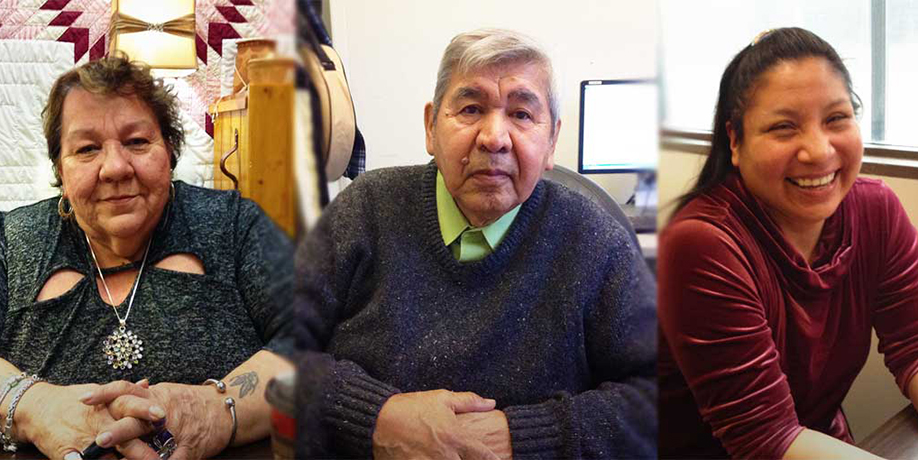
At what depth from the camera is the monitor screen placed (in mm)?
281

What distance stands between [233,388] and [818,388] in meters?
0.45

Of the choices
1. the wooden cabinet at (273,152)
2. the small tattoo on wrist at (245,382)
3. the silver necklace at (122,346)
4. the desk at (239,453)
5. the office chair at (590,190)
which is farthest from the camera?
the silver necklace at (122,346)

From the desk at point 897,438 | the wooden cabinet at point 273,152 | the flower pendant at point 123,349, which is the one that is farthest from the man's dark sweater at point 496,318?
the flower pendant at point 123,349

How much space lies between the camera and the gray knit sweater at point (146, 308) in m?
0.62

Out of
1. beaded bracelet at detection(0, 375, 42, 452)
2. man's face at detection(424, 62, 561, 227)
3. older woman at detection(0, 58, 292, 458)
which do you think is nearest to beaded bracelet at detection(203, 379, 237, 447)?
older woman at detection(0, 58, 292, 458)

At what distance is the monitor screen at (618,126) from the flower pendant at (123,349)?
462mm

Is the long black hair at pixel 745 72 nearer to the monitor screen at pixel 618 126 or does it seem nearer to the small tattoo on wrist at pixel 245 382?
the monitor screen at pixel 618 126

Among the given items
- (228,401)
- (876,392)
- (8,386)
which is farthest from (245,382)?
(876,392)

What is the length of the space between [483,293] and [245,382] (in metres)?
0.26

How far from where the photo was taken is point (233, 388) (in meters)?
0.62

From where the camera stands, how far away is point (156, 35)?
732 millimetres

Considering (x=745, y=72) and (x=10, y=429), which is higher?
(x=745, y=72)

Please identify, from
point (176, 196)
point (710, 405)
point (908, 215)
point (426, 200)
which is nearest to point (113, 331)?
point (176, 196)

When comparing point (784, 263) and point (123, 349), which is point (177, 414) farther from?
point (784, 263)
